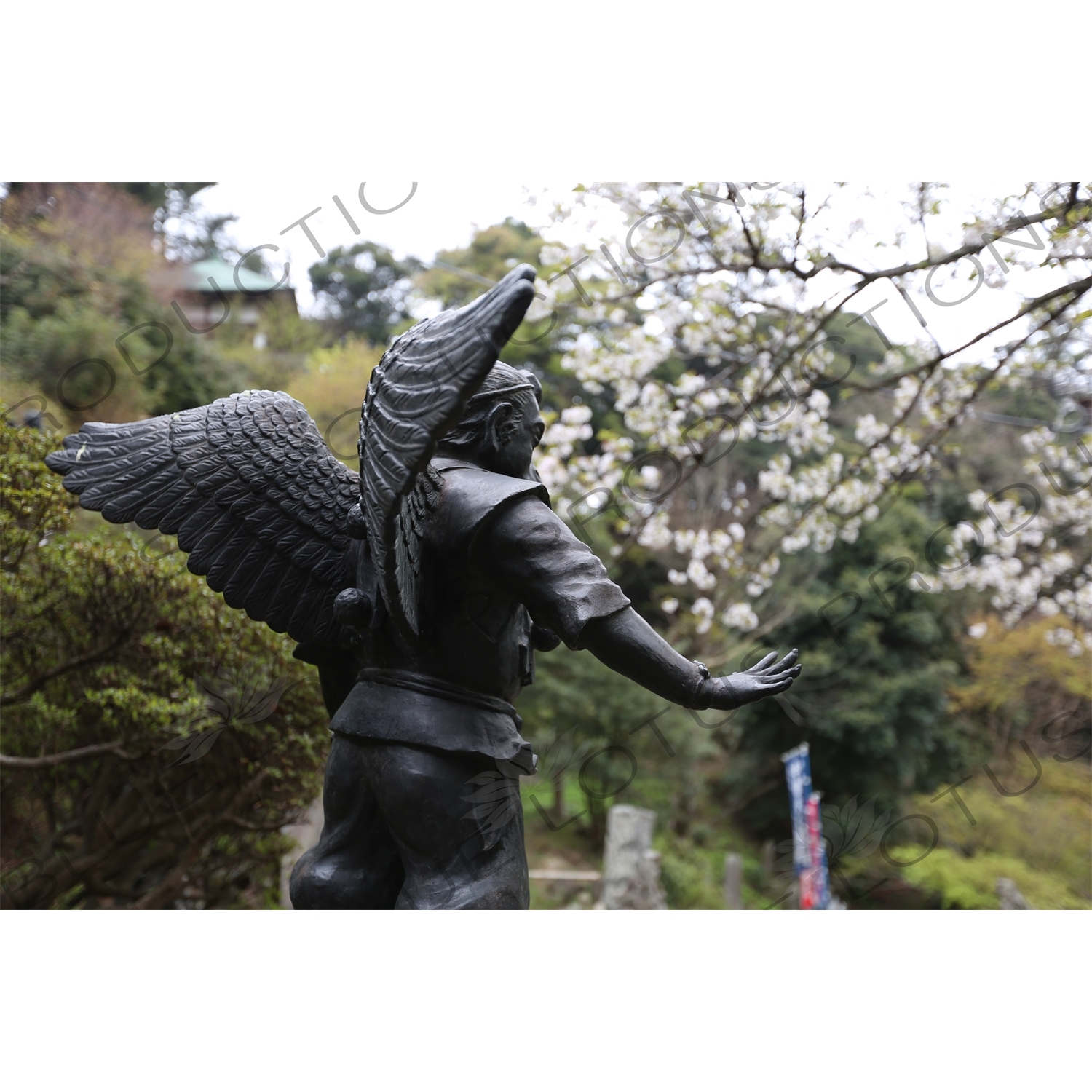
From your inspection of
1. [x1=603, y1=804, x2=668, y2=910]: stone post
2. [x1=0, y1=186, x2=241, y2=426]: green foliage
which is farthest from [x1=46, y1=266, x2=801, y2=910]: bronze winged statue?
[x1=603, y1=804, x2=668, y2=910]: stone post

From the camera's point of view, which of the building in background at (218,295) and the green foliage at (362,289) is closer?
the building in background at (218,295)

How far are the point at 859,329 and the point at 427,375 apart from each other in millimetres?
10435

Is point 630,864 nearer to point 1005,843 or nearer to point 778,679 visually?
point 1005,843

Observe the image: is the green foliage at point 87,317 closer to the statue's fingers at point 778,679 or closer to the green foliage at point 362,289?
the green foliage at point 362,289

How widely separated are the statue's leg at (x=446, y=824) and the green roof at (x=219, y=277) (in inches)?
337

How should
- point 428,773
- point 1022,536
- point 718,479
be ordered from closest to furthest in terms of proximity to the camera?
point 428,773 < point 1022,536 < point 718,479

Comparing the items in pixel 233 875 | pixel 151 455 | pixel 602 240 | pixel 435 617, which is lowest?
pixel 233 875

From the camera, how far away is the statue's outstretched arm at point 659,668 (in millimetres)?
1698

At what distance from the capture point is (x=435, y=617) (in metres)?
1.92

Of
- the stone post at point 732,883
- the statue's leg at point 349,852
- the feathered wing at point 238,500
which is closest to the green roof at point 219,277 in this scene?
the stone post at point 732,883

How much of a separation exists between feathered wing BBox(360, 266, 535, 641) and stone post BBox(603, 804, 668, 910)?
21.2 ft

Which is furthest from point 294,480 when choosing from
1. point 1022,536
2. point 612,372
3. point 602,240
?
point 1022,536

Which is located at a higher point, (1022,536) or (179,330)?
(179,330)

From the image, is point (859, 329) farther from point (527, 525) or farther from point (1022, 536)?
point (527, 525)
